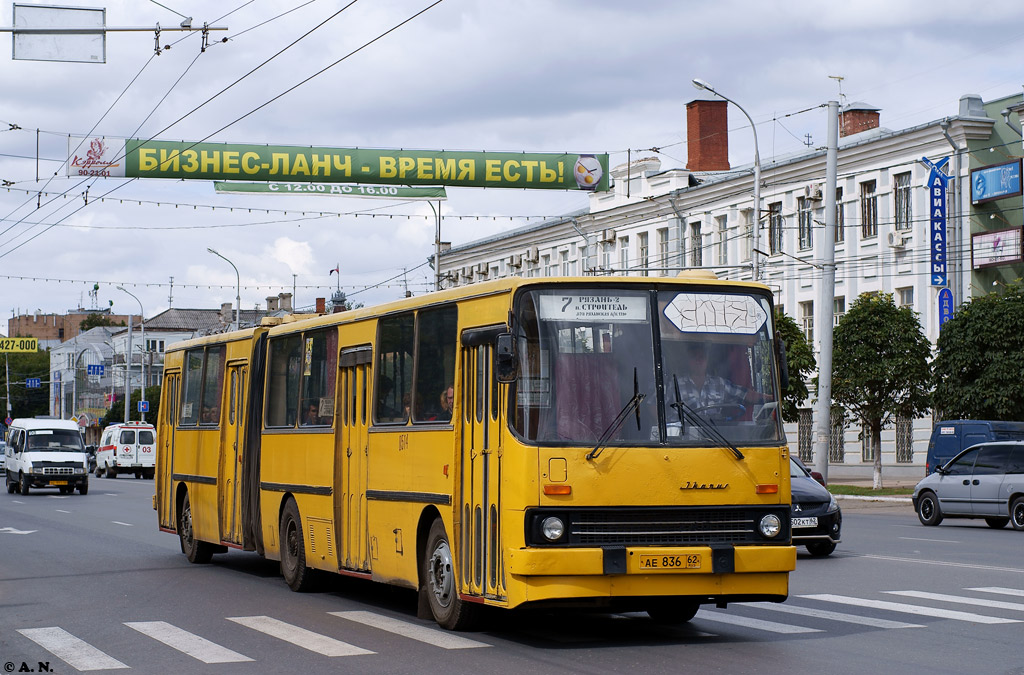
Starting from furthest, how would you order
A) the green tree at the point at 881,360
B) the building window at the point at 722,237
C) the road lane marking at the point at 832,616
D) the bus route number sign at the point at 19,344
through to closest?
the bus route number sign at the point at 19,344, the building window at the point at 722,237, the green tree at the point at 881,360, the road lane marking at the point at 832,616

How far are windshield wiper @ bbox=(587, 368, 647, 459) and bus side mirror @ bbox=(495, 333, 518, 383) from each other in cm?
78

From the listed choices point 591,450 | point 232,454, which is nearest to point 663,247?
point 232,454

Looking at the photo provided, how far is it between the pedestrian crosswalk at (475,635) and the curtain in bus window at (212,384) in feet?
19.7

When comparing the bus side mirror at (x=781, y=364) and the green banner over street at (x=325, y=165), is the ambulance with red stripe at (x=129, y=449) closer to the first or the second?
the green banner over street at (x=325, y=165)

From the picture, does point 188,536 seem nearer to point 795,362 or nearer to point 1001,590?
point 1001,590

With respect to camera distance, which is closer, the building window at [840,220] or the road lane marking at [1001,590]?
the road lane marking at [1001,590]

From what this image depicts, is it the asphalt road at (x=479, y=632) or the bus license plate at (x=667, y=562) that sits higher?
the bus license plate at (x=667, y=562)

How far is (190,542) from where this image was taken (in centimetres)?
1973

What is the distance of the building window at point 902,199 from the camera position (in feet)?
155

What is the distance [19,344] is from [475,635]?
97355 millimetres

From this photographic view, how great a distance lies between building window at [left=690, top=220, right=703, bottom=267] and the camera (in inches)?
2302

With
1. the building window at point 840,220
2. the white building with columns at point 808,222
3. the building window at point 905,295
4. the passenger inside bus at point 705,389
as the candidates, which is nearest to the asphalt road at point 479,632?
the passenger inside bus at point 705,389

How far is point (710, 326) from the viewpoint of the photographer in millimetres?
11219

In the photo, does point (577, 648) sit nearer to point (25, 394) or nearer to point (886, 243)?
point (886, 243)
